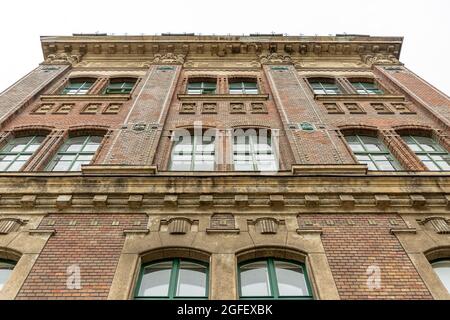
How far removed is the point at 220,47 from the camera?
18.0 meters

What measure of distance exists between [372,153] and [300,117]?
7.85ft

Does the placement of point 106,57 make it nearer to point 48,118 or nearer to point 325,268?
point 48,118

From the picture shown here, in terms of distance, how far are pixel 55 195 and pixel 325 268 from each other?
17.9 feet

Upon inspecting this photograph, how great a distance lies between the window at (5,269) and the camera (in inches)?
250

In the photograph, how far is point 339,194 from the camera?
763cm

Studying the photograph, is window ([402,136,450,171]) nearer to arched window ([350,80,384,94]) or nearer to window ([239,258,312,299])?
arched window ([350,80,384,94])

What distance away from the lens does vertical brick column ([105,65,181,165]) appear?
955 centimetres

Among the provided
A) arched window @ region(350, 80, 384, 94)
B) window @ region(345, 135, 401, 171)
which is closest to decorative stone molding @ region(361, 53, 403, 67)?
arched window @ region(350, 80, 384, 94)

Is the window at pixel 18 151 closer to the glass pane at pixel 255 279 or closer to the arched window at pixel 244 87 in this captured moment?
the glass pane at pixel 255 279

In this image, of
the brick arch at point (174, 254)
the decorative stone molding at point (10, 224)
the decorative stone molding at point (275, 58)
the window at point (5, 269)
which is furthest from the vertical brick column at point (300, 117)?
the window at point (5, 269)

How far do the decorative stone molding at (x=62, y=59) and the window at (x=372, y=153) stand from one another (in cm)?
1283

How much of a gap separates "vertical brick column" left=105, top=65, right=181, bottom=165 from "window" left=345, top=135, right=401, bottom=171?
5.82 m
